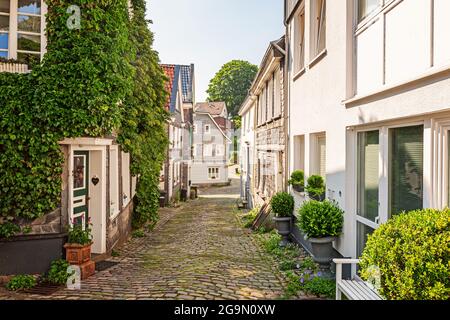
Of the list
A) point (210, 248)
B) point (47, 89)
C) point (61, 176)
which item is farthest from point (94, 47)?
point (210, 248)

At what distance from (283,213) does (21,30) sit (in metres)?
7.02

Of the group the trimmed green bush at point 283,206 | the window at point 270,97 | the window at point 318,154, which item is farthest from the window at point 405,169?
the window at point 270,97

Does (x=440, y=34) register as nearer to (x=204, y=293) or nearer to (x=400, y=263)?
(x=400, y=263)

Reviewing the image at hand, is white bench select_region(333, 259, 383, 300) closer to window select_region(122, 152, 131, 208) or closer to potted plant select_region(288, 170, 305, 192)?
potted plant select_region(288, 170, 305, 192)

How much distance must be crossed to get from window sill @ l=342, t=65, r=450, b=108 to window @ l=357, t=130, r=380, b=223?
51 cm

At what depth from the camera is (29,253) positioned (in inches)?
251

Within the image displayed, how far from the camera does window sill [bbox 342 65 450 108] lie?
138 inches

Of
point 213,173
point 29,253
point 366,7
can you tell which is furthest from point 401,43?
point 213,173

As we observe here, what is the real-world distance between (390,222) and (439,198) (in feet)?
2.33

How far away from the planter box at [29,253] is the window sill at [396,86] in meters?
5.54

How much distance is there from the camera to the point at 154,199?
11.7 meters

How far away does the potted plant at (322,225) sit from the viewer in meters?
6.01

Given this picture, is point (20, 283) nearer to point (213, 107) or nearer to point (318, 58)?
point (318, 58)

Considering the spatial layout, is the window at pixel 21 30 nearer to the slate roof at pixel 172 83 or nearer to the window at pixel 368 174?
the window at pixel 368 174
